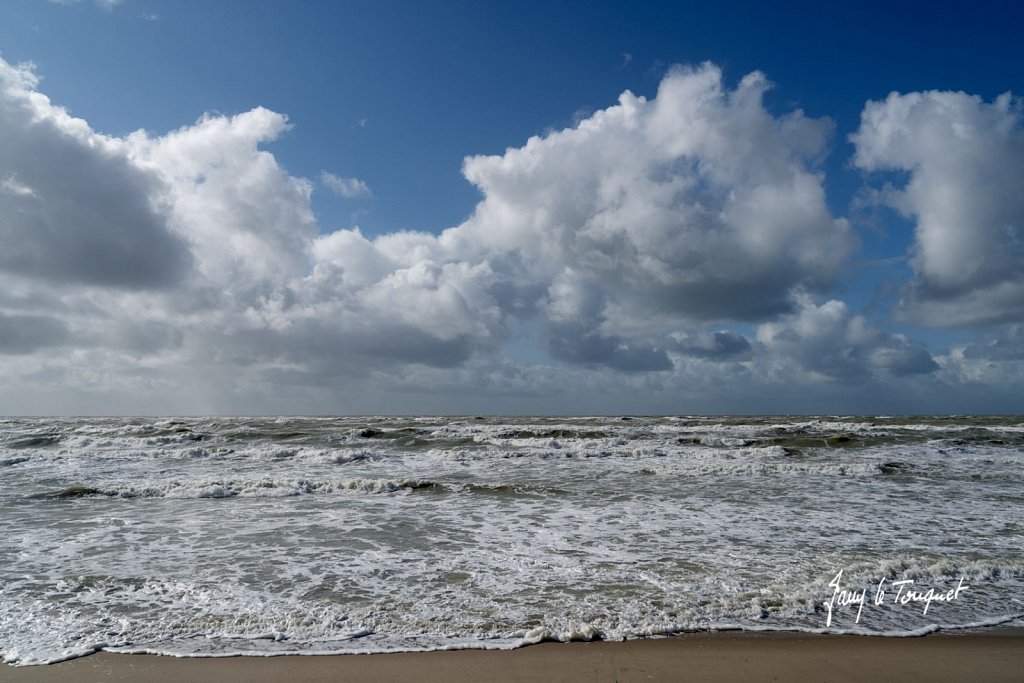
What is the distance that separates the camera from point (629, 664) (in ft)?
15.2

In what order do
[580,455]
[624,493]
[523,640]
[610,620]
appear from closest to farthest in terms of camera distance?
1. [523,640]
2. [610,620]
3. [624,493]
4. [580,455]

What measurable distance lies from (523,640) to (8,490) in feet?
52.8

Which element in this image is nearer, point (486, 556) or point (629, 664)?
point (629, 664)

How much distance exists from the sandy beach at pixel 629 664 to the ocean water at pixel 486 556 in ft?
0.77

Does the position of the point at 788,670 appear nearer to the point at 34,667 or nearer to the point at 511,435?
the point at 34,667

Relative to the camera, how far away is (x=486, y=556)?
317 inches

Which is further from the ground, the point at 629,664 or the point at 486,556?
the point at 629,664

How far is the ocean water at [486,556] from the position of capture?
18.1 ft

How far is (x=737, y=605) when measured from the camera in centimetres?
595

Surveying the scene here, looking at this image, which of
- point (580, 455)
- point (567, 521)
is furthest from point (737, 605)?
point (580, 455)

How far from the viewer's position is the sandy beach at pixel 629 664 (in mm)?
4465

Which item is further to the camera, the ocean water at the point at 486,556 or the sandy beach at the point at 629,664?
the ocean water at the point at 486,556

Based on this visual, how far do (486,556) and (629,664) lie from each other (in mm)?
3732

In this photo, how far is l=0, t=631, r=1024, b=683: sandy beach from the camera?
4.46 metres
